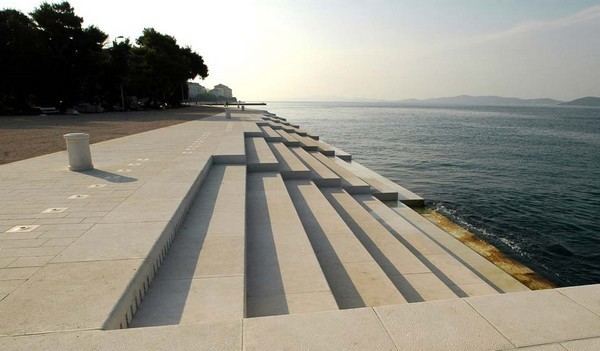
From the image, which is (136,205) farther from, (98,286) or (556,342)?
(556,342)

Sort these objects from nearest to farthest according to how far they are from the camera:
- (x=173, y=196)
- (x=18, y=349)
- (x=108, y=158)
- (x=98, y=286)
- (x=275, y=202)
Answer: (x=18, y=349) < (x=98, y=286) < (x=173, y=196) < (x=275, y=202) < (x=108, y=158)

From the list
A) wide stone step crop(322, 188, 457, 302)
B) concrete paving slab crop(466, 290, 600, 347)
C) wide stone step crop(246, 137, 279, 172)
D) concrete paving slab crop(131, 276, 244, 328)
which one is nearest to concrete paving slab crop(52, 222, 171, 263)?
concrete paving slab crop(131, 276, 244, 328)

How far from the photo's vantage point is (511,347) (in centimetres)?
263

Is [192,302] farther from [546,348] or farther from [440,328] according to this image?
[546,348]

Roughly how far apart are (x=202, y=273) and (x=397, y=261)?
374cm

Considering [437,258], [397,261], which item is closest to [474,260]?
[437,258]

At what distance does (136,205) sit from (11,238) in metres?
1.58

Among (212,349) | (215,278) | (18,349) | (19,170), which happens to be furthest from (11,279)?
(19,170)

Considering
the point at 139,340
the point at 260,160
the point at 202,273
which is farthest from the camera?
the point at 260,160

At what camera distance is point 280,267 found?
470 cm

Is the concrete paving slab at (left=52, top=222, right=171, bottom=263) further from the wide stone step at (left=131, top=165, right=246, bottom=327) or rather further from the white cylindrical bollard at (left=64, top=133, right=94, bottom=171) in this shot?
the white cylindrical bollard at (left=64, top=133, right=94, bottom=171)

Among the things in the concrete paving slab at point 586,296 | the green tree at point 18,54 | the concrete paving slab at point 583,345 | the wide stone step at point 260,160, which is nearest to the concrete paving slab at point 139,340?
the concrete paving slab at point 583,345

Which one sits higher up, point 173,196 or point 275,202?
point 173,196

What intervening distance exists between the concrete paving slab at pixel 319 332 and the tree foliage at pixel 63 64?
46.8 metres
